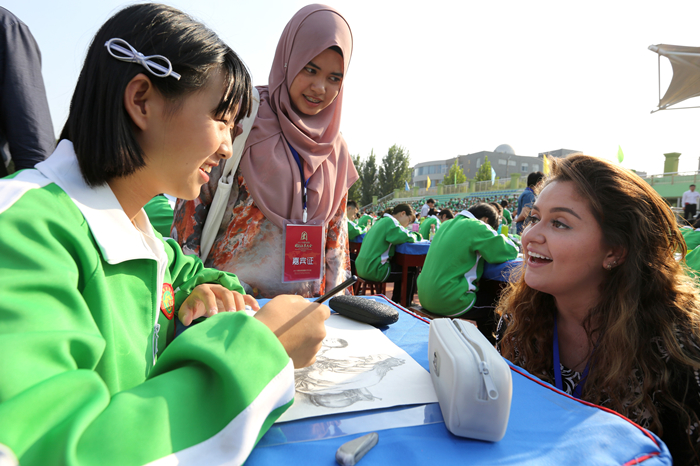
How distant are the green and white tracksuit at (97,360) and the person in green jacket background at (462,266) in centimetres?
300

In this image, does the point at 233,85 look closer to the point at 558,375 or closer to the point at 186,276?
the point at 186,276

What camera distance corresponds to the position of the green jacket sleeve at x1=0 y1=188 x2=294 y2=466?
39 cm

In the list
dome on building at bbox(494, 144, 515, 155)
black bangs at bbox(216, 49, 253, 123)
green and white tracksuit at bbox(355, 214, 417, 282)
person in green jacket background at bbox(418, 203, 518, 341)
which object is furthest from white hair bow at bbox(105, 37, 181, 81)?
dome on building at bbox(494, 144, 515, 155)

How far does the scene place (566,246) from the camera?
1.35m

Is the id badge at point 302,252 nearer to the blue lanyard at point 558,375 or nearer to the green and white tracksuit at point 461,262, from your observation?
the blue lanyard at point 558,375

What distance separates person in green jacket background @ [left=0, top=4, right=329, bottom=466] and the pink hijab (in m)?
0.60

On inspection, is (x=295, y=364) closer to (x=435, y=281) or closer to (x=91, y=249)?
(x=91, y=249)

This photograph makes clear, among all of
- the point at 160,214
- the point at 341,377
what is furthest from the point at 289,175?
the point at 160,214

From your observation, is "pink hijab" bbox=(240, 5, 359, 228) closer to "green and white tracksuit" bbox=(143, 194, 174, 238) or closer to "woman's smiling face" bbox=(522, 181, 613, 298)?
"woman's smiling face" bbox=(522, 181, 613, 298)

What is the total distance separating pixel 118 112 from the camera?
0.72 metres

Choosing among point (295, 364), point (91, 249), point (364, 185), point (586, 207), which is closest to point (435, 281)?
Answer: point (586, 207)

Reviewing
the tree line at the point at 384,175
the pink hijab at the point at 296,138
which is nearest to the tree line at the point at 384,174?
the tree line at the point at 384,175

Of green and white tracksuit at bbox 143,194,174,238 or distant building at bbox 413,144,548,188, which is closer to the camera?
green and white tracksuit at bbox 143,194,174,238

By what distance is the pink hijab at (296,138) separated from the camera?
1571 millimetres
